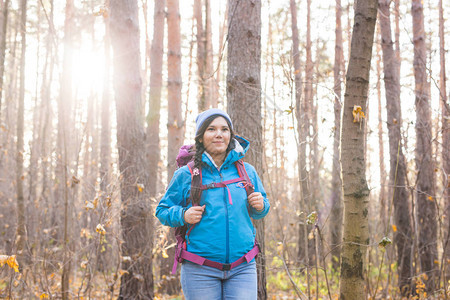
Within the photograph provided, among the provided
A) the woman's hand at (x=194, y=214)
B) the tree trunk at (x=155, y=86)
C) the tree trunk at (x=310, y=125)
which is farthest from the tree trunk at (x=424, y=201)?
the woman's hand at (x=194, y=214)

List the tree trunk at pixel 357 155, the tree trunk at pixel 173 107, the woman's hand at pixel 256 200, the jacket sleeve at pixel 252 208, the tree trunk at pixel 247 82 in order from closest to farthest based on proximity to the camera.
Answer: the woman's hand at pixel 256 200 < the jacket sleeve at pixel 252 208 < the tree trunk at pixel 357 155 < the tree trunk at pixel 247 82 < the tree trunk at pixel 173 107

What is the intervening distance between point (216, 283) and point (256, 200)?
627mm

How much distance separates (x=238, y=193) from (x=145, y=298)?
3453mm

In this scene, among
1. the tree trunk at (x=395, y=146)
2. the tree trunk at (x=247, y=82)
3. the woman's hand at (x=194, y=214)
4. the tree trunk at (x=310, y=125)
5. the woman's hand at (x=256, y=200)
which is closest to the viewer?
the woman's hand at (x=194, y=214)

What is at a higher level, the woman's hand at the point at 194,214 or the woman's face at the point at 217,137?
the woman's face at the point at 217,137

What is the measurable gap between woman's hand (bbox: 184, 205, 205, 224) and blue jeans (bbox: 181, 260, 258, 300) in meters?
0.31

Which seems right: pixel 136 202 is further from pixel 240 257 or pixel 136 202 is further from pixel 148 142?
pixel 240 257

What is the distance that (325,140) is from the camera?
16.0 ft

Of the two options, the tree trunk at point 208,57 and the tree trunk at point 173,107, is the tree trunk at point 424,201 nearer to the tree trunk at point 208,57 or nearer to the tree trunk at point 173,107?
the tree trunk at point 208,57

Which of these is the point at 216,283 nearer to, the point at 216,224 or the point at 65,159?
the point at 216,224

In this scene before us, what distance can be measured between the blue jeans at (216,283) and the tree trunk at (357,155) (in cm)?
122

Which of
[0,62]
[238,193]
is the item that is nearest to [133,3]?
[0,62]

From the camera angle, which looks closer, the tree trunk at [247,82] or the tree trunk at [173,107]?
the tree trunk at [247,82]

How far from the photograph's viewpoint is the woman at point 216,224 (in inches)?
106
